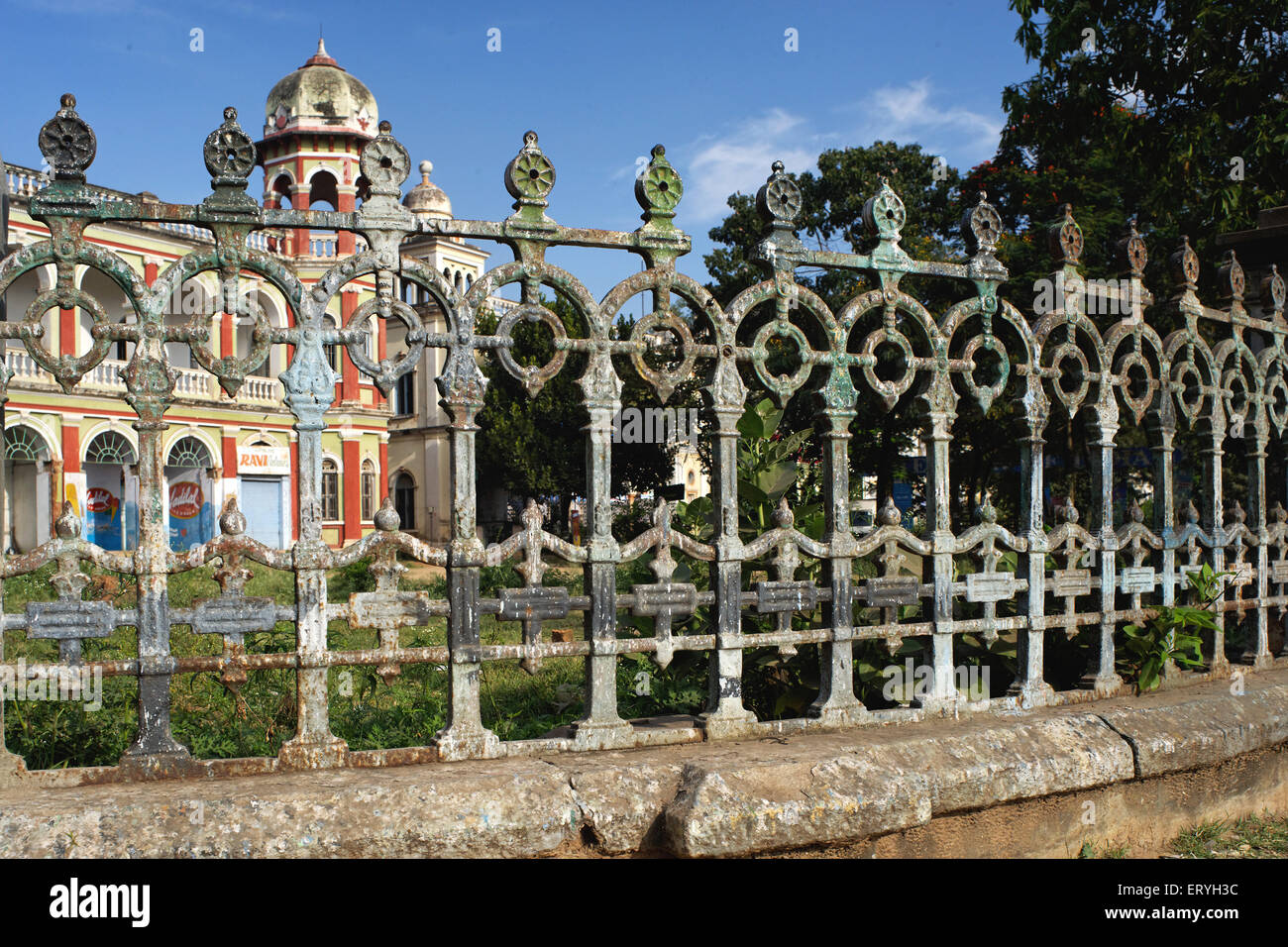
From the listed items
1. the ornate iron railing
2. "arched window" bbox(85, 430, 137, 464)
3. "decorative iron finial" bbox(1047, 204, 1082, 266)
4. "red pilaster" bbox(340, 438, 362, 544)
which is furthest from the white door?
"decorative iron finial" bbox(1047, 204, 1082, 266)

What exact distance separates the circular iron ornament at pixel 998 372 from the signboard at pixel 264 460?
23.7 meters

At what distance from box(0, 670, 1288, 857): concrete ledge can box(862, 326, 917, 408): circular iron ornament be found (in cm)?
146

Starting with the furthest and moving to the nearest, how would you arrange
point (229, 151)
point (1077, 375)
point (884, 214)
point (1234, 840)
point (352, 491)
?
point (352, 491), point (1077, 375), point (1234, 840), point (884, 214), point (229, 151)

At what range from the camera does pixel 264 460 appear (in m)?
26.1

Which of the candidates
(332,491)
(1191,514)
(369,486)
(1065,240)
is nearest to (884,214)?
(1065,240)

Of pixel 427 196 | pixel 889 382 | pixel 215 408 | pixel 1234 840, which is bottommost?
pixel 1234 840

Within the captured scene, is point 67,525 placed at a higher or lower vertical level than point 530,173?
lower

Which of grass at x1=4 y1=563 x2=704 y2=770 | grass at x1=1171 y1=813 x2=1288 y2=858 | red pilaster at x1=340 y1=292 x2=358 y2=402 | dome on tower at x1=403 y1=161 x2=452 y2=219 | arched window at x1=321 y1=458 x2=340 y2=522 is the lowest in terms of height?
grass at x1=1171 y1=813 x2=1288 y2=858

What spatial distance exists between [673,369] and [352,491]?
24.8 m

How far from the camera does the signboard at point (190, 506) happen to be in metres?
25.4

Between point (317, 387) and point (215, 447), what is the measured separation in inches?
914

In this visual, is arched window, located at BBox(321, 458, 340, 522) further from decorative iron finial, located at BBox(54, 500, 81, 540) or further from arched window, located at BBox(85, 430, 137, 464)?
decorative iron finial, located at BBox(54, 500, 81, 540)

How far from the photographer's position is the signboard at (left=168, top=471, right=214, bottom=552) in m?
25.4

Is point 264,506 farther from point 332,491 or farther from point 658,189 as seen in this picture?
point 658,189
